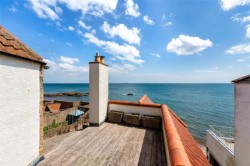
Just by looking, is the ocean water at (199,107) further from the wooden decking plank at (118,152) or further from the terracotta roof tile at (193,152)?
the terracotta roof tile at (193,152)

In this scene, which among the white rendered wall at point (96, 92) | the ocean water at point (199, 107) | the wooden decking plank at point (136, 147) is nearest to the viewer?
the wooden decking plank at point (136, 147)

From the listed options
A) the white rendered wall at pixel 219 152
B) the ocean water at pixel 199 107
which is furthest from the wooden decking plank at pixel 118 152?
the ocean water at pixel 199 107

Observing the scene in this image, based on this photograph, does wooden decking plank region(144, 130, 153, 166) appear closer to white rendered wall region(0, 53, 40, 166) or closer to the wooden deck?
the wooden deck

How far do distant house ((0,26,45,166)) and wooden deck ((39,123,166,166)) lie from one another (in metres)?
0.81

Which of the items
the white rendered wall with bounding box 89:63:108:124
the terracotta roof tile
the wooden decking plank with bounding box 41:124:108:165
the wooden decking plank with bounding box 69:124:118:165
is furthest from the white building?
the wooden decking plank with bounding box 41:124:108:165

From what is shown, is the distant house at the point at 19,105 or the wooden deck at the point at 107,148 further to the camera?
the wooden deck at the point at 107,148

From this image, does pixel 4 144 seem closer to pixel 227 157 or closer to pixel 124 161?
pixel 124 161

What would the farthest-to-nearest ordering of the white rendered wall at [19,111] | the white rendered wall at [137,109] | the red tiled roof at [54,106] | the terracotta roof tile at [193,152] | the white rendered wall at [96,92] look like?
the red tiled roof at [54,106]
the white rendered wall at [137,109]
the white rendered wall at [96,92]
the terracotta roof tile at [193,152]
the white rendered wall at [19,111]

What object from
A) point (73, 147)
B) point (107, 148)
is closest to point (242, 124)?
point (107, 148)

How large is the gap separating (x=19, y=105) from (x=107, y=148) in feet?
9.47

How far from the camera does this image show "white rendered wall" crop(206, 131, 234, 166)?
979cm

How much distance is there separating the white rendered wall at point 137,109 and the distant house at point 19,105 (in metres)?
4.21

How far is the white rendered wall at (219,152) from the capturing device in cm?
979

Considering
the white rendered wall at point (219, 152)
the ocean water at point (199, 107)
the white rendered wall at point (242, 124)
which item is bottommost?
the ocean water at point (199, 107)
